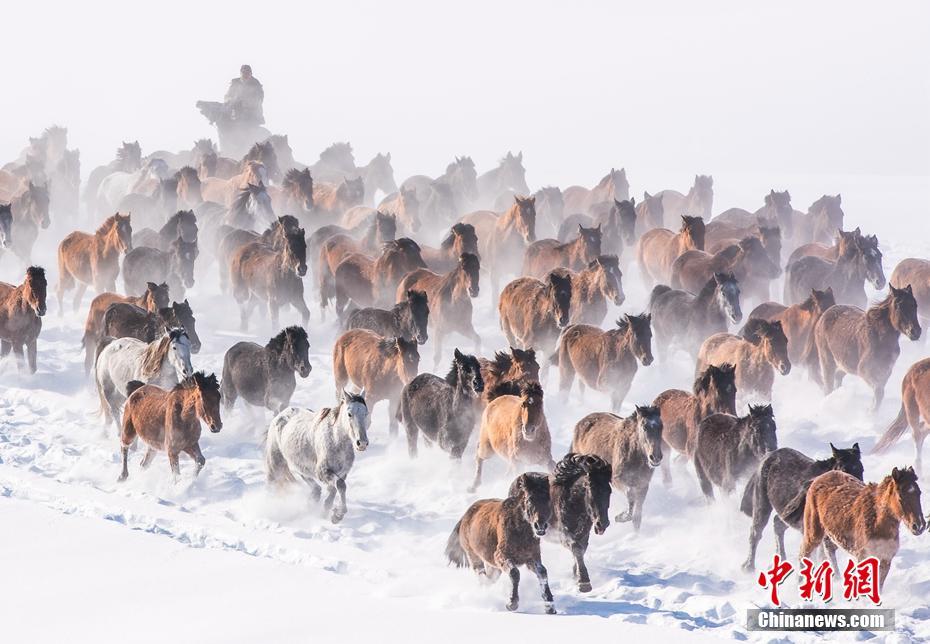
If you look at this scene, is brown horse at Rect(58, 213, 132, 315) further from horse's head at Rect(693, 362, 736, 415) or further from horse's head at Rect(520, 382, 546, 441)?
horse's head at Rect(693, 362, 736, 415)

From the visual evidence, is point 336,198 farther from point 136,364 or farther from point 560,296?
point 136,364

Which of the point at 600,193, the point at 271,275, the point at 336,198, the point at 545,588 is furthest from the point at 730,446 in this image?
the point at 600,193

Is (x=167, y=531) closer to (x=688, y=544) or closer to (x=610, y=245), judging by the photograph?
(x=688, y=544)

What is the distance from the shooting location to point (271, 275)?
21.8m

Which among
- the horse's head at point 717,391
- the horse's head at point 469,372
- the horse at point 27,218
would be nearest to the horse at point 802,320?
the horse's head at point 717,391

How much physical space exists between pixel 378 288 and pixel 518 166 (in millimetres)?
15282

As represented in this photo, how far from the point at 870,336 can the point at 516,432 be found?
675 cm

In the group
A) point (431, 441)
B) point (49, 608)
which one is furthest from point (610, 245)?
point (49, 608)

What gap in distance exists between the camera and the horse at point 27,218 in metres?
28.0

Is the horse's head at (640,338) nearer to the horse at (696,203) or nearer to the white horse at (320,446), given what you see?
the white horse at (320,446)

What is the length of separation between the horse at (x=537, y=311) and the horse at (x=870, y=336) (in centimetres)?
423

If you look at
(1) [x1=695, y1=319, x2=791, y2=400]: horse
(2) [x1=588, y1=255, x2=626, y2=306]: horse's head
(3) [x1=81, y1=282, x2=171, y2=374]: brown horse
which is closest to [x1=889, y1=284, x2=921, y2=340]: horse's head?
(1) [x1=695, y1=319, x2=791, y2=400]: horse

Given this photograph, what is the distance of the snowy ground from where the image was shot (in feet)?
35.3

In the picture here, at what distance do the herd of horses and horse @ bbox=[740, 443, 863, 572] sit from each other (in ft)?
0.08
